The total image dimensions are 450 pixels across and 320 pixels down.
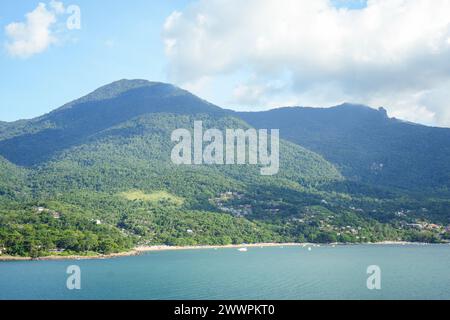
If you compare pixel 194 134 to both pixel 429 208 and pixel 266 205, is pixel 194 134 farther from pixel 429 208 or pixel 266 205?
pixel 429 208

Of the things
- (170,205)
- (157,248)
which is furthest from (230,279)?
(170,205)

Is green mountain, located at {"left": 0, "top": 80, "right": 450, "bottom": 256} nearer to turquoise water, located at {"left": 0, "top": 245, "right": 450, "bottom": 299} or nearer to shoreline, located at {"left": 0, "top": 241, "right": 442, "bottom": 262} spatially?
shoreline, located at {"left": 0, "top": 241, "right": 442, "bottom": 262}

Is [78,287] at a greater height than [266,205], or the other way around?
[266,205]

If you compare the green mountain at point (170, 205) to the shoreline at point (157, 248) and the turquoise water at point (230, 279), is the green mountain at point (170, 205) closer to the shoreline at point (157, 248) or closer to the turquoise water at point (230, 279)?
the shoreline at point (157, 248)

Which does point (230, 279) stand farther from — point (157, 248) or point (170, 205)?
point (170, 205)

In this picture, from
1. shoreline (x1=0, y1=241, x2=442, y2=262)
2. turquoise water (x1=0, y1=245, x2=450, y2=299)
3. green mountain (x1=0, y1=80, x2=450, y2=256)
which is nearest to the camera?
turquoise water (x1=0, y1=245, x2=450, y2=299)

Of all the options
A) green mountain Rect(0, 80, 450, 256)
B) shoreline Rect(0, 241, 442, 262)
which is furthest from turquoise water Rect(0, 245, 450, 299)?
green mountain Rect(0, 80, 450, 256)
